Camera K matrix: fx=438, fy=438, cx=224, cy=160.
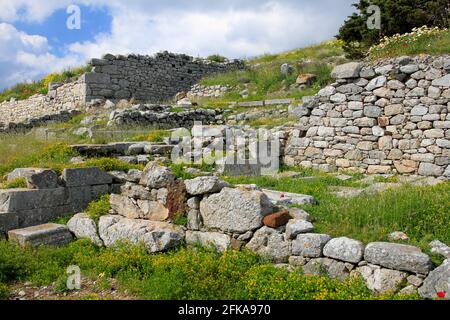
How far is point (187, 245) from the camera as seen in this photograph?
689cm

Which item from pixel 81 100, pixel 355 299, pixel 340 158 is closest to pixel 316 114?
pixel 340 158

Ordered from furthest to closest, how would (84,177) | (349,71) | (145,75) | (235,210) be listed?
(145,75)
(349,71)
(84,177)
(235,210)

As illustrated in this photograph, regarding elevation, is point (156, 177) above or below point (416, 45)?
below

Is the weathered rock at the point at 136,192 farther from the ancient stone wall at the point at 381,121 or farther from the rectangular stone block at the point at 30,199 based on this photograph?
the ancient stone wall at the point at 381,121

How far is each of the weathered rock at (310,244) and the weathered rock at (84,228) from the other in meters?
3.53

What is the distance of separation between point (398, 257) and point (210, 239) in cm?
278

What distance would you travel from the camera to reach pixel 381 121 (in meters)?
11.3

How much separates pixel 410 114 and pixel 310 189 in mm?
3908

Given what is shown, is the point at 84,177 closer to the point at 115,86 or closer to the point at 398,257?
the point at 398,257

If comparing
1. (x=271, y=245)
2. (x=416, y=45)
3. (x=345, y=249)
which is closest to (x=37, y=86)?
(x=416, y=45)

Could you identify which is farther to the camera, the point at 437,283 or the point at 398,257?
the point at 398,257

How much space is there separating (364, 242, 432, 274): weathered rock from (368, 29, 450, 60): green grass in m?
8.06

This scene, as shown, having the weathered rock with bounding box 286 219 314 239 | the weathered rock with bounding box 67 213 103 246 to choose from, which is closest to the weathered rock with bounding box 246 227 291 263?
the weathered rock with bounding box 286 219 314 239

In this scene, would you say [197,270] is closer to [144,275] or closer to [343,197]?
[144,275]
